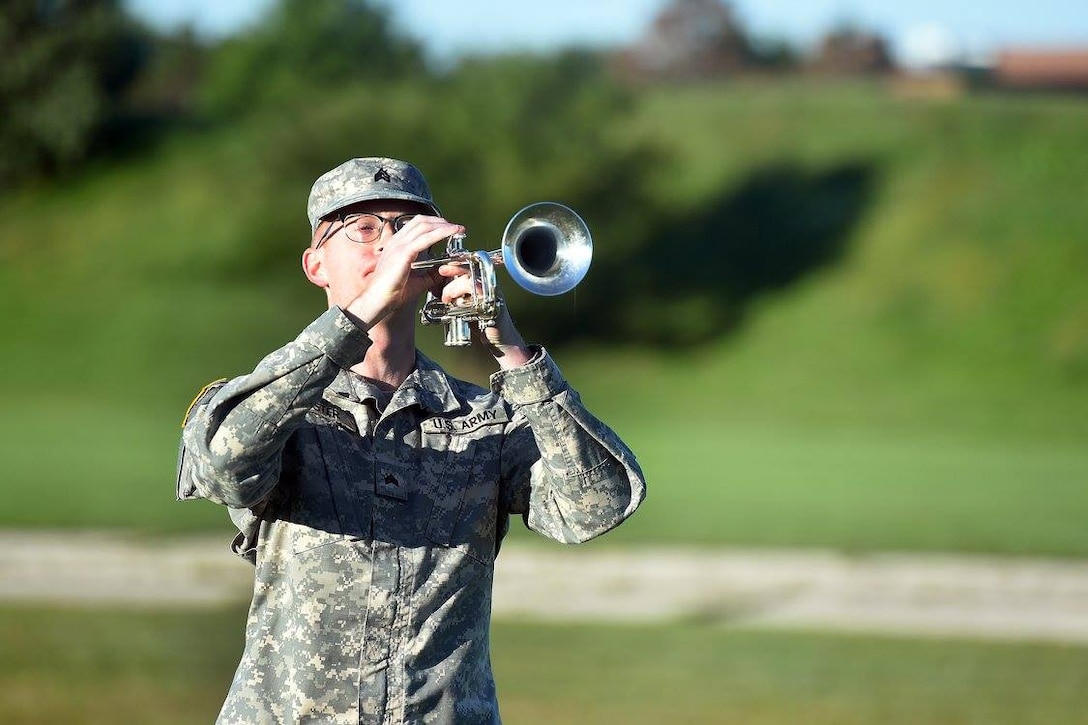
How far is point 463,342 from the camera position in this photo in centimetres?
344

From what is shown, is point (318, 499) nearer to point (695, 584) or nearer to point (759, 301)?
point (695, 584)

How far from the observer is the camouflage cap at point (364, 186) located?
3.37 meters

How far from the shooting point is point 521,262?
3496 millimetres

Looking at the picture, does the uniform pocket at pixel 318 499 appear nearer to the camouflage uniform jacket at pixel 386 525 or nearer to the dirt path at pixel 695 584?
the camouflage uniform jacket at pixel 386 525

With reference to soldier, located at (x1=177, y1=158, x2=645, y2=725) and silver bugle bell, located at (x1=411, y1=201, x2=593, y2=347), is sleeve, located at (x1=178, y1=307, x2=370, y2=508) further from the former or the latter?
silver bugle bell, located at (x1=411, y1=201, x2=593, y2=347)

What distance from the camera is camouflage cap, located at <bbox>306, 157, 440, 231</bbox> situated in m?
3.37

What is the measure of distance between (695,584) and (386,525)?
10.7 meters

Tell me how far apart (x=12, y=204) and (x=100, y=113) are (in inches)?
159

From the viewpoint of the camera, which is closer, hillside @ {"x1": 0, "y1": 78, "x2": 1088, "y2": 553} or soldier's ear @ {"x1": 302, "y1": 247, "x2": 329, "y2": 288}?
soldier's ear @ {"x1": 302, "y1": 247, "x2": 329, "y2": 288}

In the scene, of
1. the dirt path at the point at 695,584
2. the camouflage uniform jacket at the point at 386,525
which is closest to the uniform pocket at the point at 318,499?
the camouflage uniform jacket at the point at 386,525

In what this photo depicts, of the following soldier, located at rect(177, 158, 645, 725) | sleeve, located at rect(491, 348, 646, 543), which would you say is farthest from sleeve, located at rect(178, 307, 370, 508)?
sleeve, located at rect(491, 348, 646, 543)

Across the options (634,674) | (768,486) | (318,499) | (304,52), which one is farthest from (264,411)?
(304,52)

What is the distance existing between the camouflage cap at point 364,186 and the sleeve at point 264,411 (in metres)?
0.38

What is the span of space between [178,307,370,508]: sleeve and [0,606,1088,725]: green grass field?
235 inches
